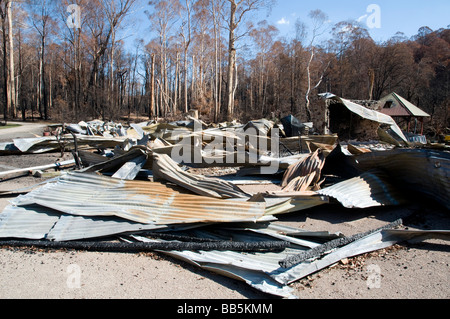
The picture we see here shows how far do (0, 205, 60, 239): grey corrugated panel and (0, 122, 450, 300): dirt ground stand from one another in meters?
0.19

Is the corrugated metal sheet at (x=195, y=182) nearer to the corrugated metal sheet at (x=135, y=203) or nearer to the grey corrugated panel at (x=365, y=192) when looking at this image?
the corrugated metal sheet at (x=135, y=203)

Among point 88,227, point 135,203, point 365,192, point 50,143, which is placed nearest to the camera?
point 88,227

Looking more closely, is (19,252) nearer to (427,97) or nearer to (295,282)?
(295,282)

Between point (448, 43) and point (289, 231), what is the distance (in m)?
56.8

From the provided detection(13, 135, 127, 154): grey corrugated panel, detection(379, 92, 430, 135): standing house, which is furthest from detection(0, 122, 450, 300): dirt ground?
detection(379, 92, 430, 135): standing house

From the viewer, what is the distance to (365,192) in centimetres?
404

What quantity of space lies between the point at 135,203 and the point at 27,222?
114 cm

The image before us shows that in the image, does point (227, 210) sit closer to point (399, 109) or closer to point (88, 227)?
point (88, 227)

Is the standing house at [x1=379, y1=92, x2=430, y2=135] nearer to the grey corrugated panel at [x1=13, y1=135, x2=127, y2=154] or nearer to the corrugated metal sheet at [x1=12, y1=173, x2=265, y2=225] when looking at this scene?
the grey corrugated panel at [x1=13, y1=135, x2=127, y2=154]

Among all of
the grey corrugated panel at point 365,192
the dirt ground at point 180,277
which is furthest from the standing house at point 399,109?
the dirt ground at point 180,277

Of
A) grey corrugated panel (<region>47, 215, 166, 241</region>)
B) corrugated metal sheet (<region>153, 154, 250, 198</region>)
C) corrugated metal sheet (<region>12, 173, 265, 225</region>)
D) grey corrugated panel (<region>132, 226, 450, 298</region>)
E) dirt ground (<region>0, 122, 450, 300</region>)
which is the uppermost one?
corrugated metal sheet (<region>153, 154, 250, 198</region>)

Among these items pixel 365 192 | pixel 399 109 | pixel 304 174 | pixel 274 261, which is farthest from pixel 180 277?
pixel 399 109

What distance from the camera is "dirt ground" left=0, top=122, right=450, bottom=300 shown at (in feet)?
7.15

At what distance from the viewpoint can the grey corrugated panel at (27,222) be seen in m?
3.01
